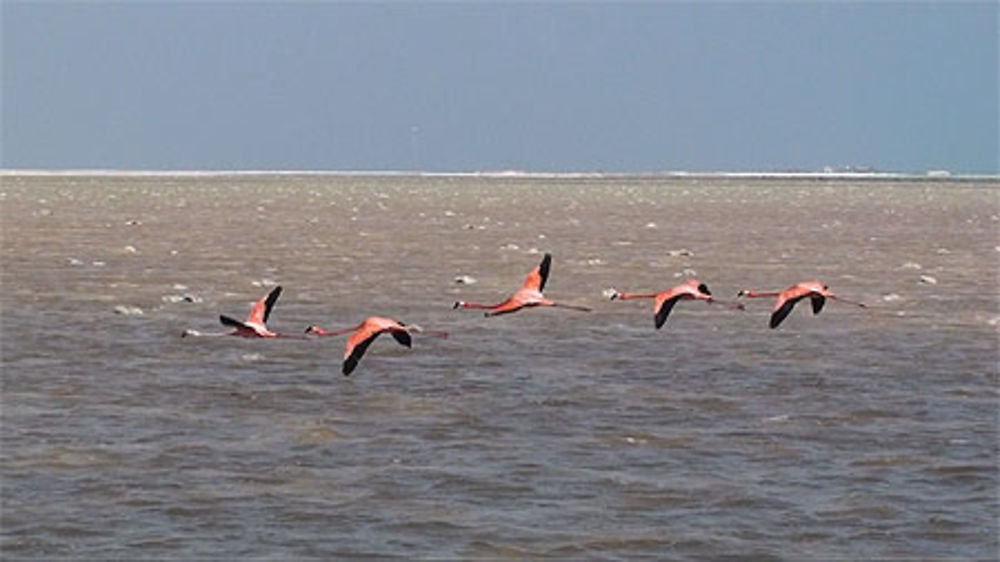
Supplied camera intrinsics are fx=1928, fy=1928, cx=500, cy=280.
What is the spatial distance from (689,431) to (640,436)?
2.07ft

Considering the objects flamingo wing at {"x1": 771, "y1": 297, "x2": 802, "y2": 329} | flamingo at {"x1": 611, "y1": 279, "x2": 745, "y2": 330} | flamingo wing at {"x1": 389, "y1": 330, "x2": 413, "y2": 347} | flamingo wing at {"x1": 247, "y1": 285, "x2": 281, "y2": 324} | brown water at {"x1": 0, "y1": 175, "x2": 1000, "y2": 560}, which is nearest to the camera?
flamingo wing at {"x1": 389, "y1": 330, "x2": 413, "y2": 347}

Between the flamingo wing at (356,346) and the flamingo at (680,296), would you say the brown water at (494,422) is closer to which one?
the flamingo wing at (356,346)

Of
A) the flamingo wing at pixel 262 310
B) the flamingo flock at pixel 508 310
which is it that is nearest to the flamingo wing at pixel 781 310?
the flamingo flock at pixel 508 310

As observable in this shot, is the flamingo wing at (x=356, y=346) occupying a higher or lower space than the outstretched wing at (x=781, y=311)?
lower

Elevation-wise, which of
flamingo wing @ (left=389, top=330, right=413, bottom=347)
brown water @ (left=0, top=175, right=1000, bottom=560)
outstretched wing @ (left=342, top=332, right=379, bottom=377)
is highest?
flamingo wing @ (left=389, top=330, right=413, bottom=347)

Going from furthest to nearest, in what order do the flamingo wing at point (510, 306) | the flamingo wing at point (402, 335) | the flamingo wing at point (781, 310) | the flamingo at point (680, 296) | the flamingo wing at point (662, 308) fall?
the flamingo wing at point (662, 308)
the flamingo wing at point (781, 310)
the flamingo wing at point (510, 306)
the flamingo at point (680, 296)
the flamingo wing at point (402, 335)

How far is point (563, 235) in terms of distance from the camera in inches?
2355

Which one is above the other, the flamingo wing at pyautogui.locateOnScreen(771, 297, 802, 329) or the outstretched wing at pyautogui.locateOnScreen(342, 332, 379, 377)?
the flamingo wing at pyautogui.locateOnScreen(771, 297, 802, 329)

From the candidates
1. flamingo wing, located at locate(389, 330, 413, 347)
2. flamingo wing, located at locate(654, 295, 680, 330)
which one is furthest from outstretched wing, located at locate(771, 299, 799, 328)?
flamingo wing, located at locate(389, 330, 413, 347)

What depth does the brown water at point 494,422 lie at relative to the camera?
15.1 meters

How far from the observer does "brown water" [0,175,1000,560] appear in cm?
1505

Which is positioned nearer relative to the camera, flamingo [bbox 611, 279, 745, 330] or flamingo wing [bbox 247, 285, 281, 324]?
flamingo [bbox 611, 279, 745, 330]

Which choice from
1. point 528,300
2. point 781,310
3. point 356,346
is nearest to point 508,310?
point 528,300

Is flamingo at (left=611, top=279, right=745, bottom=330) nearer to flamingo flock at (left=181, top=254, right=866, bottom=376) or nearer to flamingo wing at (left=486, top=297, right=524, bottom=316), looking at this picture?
flamingo flock at (left=181, top=254, right=866, bottom=376)
